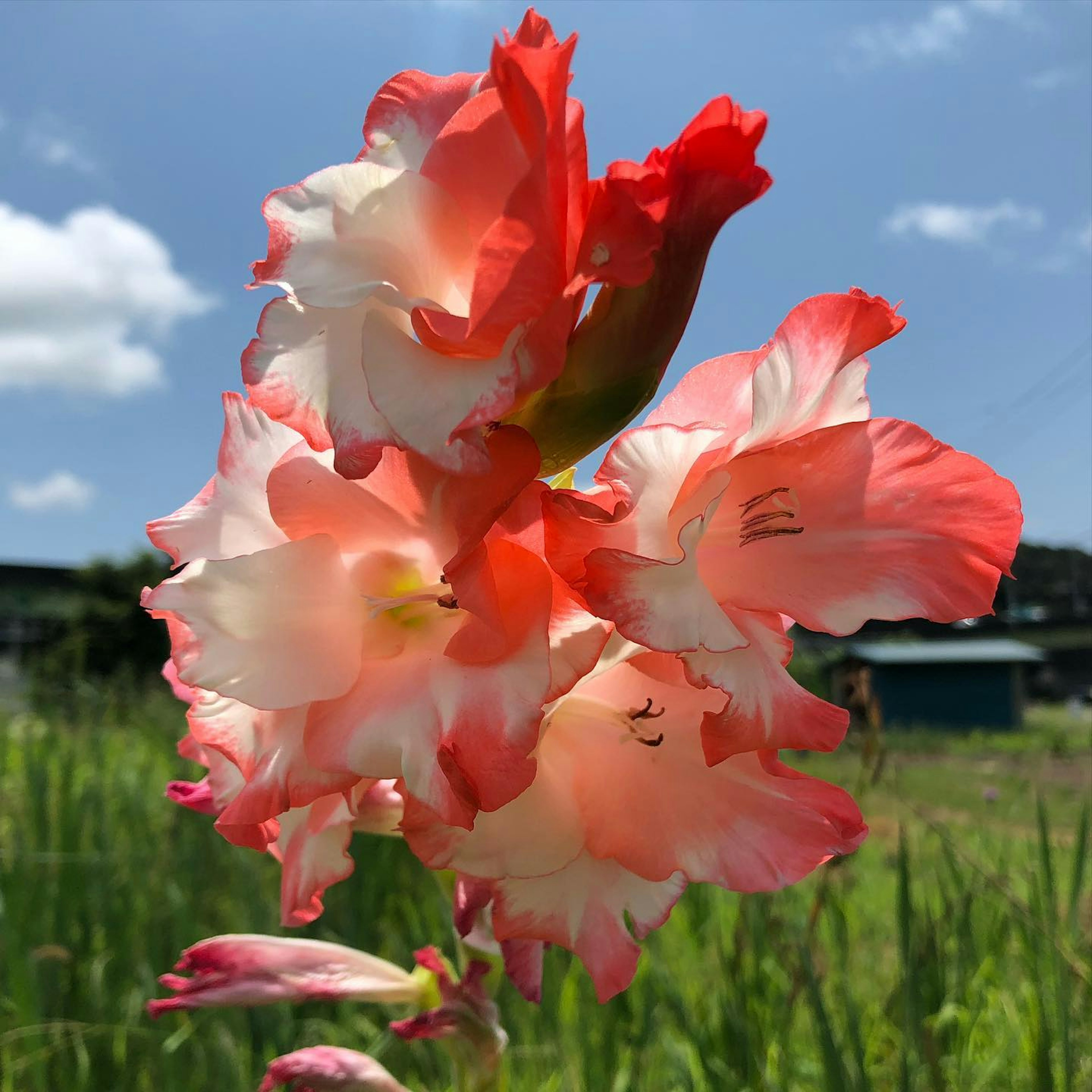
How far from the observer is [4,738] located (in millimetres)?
3953

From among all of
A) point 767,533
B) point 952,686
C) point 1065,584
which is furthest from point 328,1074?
point 1065,584

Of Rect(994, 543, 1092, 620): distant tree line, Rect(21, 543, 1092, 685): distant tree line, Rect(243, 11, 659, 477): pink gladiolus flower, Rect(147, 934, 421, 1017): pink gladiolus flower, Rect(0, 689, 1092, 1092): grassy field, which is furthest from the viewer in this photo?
Rect(994, 543, 1092, 620): distant tree line

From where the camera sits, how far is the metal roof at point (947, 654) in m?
13.9

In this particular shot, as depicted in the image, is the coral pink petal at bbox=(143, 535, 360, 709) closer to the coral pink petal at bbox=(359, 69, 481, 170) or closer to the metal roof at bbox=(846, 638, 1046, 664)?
the coral pink petal at bbox=(359, 69, 481, 170)

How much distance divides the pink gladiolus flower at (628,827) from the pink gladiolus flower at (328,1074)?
0.63 feet

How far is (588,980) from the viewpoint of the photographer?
Result: 1.67 meters

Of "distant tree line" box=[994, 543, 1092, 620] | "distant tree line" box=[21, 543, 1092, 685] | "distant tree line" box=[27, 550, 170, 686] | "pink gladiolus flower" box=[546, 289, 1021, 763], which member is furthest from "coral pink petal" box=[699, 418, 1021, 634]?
"distant tree line" box=[994, 543, 1092, 620]

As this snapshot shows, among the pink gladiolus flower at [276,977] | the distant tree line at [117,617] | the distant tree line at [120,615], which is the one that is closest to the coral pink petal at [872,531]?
the pink gladiolus flower at [276,977]

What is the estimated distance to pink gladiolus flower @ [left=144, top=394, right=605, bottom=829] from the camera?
0.41m

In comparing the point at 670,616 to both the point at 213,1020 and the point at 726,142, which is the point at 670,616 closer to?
the point at 726,142

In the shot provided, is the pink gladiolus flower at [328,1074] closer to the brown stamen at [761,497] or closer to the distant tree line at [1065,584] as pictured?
the brown stamen at [761,497]

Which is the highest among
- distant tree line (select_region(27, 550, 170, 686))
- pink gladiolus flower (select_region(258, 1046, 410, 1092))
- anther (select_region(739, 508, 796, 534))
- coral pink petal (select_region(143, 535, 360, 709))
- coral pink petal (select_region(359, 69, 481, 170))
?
distant tree line (select_region(27, 550, 170, 686))

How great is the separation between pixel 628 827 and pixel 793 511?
0.62 feet

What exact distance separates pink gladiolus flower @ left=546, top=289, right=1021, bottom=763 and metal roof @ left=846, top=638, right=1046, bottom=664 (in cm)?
1317
